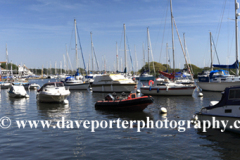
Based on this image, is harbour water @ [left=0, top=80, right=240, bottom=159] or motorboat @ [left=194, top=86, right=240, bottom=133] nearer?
harbour water @ [left=0, top=80, right=240, bottom=159]

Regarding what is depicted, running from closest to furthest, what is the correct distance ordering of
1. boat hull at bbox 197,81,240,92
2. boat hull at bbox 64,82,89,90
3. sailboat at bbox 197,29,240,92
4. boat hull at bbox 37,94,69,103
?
boat hull at bbox 37,94,69,103 < sailboat at bbox 197,29,240,92 < boat hull at bbox 197,81,240,92 < boat hull at bbox 64,82,89,90

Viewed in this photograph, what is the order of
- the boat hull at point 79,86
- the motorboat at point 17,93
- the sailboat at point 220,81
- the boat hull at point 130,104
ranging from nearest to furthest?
the boat hull at point 130,104
the motorboat at point 17,93
the sailboat at point 220,81
the boat hull at point 79,86

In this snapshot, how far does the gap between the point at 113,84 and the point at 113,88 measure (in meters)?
0.72

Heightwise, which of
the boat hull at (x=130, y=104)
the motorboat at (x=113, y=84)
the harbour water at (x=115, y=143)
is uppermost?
the motorboat at (x=113, y=84)

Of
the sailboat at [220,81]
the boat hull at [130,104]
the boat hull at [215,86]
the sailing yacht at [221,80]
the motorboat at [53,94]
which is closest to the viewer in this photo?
the boat hull at [130,104]

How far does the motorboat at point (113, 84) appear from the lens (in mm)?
41188

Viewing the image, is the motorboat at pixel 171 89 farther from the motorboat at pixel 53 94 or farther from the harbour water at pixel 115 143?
the harbour water at pixel 115 143

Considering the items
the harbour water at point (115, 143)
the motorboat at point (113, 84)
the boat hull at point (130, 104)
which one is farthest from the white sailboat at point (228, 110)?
the motorboat at point (113, 84)

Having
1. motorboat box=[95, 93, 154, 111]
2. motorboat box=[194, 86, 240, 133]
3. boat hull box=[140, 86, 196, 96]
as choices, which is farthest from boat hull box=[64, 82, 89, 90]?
motorboat box=[194, 86, 240, 133]

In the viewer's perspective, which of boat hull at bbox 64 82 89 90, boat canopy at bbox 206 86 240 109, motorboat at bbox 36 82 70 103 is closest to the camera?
boat canopy at bbox 206 86 240 109

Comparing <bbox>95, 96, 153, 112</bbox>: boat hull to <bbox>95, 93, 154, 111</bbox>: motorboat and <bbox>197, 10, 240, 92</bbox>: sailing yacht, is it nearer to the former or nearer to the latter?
<bbox>95, 93, 154, 111</bbox>: motorboat

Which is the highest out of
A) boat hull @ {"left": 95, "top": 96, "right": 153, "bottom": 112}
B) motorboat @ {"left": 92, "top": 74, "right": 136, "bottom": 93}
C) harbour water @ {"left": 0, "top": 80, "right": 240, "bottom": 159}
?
motorboat @ {"left": 92, "top": 74, "right": 136, "bottom": 93}

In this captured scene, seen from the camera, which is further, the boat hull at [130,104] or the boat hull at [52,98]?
the boat hull at [52,98]

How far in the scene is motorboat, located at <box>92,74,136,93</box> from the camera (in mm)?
41188
